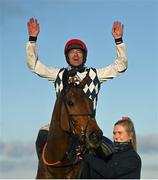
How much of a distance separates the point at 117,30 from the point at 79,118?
294cm

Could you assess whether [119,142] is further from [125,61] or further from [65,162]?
[125,61]

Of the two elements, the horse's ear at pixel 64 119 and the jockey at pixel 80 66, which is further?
the jockey at pixel 80 66

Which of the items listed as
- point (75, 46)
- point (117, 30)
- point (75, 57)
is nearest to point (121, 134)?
point (75, 57)

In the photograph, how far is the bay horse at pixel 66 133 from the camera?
263 inches

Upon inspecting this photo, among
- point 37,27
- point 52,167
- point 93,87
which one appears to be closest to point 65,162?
point 52,167

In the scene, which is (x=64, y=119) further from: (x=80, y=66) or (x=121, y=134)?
(x=80, y=66)

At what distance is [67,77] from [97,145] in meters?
1.27

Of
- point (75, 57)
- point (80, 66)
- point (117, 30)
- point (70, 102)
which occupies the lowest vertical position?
point (70, 102)

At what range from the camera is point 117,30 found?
8984 mm

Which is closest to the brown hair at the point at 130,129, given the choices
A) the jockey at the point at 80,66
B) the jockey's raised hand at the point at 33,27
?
the jockey at the point at 80,66

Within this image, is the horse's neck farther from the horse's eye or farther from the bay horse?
the horse's eye

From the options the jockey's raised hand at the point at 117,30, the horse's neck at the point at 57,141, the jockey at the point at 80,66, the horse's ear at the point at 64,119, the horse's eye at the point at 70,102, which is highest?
the jockey's raised hand at the point at 117,30

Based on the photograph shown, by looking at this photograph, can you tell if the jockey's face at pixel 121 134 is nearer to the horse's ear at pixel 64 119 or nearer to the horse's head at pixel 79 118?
the horse's head at pixel 79 118

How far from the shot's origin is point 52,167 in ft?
22.7
